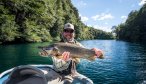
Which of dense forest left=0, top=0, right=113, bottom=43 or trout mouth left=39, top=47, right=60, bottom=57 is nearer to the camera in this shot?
trout mouth left=39, top=47, right=60, bottom=57

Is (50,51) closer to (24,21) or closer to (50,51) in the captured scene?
(50,51)

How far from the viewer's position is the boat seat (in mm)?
5836

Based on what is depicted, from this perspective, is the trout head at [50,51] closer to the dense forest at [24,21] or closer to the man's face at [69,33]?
the man's face at [69,33]

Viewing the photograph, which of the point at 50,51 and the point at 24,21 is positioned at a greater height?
the point at 24,21

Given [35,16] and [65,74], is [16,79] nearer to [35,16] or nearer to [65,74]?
[65,74]

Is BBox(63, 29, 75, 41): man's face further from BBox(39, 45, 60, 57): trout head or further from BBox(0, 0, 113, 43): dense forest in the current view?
BBox(0, 0, 113, 43): dense forest

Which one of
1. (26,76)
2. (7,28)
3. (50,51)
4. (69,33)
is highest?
(7,28)

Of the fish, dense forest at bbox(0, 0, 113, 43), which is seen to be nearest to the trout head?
the fish

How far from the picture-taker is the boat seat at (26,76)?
5.84 meters

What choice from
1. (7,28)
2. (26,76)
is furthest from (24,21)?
(26,76)

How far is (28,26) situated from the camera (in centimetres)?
8081

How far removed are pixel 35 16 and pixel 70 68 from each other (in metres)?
78.7

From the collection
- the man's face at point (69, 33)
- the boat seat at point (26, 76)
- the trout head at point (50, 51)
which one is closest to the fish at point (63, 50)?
the trout head at point (50, 51)

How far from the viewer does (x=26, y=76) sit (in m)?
6.01
